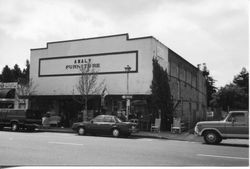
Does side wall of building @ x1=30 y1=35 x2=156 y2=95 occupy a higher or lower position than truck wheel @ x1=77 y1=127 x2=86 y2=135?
higher

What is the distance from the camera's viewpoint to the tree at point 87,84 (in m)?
26.5

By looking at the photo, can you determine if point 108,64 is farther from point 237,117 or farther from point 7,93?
point 237,117

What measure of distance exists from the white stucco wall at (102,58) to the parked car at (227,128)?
366 inches

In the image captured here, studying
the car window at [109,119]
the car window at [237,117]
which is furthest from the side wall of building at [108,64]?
the car window at [237,117]

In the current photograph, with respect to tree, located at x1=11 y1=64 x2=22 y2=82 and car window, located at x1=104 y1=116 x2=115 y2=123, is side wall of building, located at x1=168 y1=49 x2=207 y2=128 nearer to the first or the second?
car window, located at x1=104 y1=116 x2=115 y2=123

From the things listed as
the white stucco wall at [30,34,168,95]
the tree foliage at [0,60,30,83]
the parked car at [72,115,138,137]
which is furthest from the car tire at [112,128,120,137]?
the tree foliage at [0,60,30,83]

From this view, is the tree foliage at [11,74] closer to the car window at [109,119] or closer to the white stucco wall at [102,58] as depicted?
the white stucco wall at [102,58]

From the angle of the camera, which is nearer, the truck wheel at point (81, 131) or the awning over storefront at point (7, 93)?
the truck wheel at point (81, 131)

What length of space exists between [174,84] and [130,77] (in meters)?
5.70

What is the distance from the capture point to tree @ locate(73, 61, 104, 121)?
2647 cm

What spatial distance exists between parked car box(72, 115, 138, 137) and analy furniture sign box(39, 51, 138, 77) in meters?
7.31

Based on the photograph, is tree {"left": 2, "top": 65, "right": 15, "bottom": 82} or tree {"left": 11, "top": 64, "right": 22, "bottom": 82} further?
tree {"left": 11, "top": 64, "right": 22, "bottom": 82}

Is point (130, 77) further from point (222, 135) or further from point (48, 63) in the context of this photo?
point (222, 135)

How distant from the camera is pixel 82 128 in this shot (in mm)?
21266
